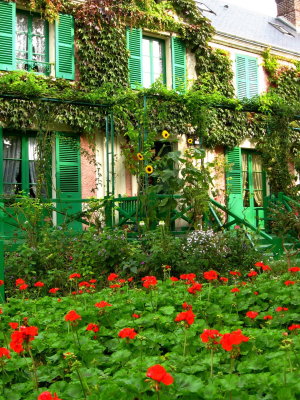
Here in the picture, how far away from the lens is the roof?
14.3m

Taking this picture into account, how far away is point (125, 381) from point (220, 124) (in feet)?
36.6

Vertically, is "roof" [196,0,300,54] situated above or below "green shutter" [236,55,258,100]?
above

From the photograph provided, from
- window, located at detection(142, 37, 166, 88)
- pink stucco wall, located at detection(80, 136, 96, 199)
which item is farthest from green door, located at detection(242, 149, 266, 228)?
pink stucco wall, located at detection(80, 136, 96, 199)

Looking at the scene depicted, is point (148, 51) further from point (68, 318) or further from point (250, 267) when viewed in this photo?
point (68, 318)

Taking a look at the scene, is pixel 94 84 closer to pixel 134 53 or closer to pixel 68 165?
pixel 134 53

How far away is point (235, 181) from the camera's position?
42.1ft

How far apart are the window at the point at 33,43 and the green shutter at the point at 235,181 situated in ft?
14.1

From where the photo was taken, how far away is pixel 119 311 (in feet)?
10.4

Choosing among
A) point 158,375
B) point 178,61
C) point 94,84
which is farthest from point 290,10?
point 158,375

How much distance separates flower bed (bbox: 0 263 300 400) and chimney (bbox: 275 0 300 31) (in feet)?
48.4

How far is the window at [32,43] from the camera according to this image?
34.2 ft

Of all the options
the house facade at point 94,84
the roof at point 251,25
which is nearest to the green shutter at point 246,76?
the house facade at point 94,84

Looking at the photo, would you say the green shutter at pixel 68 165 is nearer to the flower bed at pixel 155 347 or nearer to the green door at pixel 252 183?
the green door at pixel 252 183

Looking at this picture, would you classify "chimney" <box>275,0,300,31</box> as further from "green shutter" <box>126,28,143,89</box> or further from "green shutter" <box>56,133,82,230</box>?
"green shutter" <box>56,133,82,230</box>
